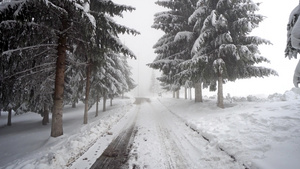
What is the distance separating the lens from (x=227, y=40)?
388 inches

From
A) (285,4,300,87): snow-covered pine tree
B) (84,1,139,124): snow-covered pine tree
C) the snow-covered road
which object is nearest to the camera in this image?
(285,4,300,87): snow-covered pine tree

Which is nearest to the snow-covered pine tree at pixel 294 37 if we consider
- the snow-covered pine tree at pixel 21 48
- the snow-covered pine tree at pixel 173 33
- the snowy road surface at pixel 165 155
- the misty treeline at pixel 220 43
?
the snowy road surface at pixel 165 155

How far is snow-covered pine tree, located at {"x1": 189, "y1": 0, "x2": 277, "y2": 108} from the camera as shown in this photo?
30.7 ft

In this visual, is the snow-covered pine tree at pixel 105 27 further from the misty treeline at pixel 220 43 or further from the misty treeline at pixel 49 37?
the misty treeline at pixel 220 43

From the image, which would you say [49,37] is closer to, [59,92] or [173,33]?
[59,92]

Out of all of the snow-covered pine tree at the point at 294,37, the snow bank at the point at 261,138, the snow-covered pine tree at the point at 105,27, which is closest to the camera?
the snow-covered pine tree at the point at 294,37

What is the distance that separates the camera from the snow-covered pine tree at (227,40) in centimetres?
936

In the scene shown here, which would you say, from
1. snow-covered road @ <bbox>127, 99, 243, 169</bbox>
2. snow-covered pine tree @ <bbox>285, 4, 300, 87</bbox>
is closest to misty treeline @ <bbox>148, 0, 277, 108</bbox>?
snow-covered pine tree @ <bbox>285, 4, 300, 87</bbox>

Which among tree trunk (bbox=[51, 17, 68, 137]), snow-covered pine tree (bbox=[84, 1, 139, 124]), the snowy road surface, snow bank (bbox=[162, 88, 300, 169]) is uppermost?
snow-covered pine tree (bbox=[84, 1, 139, 124])

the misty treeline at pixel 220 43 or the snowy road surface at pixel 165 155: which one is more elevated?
the misty treeline at pixel 220 43

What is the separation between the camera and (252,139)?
16.3ft

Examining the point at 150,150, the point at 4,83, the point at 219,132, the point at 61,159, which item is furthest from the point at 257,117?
Answer: the point at 4,83

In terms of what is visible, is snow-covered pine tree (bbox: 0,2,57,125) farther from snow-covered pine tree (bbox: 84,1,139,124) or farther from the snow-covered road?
the snow-covered road

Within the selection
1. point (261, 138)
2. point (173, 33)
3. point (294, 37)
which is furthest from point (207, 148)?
point (173, 33)
